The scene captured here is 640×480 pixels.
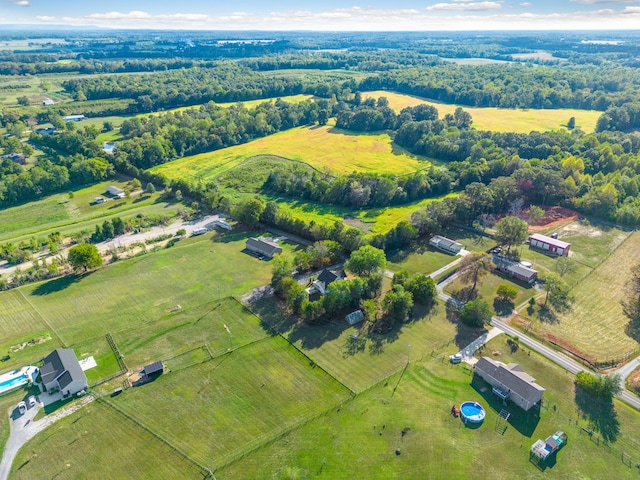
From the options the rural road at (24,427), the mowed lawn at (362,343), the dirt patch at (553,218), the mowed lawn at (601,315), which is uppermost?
the rural road at (24,427)

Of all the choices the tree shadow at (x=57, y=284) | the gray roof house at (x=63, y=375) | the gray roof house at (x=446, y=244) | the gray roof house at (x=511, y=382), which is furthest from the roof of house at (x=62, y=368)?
the gray roof house at (x=446, y=244)

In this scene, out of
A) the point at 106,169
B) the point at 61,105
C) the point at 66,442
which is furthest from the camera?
the point at 61,105

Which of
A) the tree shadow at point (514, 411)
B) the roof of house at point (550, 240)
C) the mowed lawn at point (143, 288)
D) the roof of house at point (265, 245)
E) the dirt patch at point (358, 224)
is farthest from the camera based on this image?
the dirt patch at point (358, 224)

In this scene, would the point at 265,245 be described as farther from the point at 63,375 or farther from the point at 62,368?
the point at 63,375

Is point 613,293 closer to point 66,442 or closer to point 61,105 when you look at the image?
point 66,442

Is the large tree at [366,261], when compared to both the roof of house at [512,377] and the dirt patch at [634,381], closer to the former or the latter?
the roof of house at [512,377]

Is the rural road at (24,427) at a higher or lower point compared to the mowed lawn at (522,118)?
lower

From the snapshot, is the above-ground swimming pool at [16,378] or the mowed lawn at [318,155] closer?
the above-ground swimming pool at [16,378]

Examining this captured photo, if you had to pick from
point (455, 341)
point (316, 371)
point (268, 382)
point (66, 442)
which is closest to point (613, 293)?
point (455, 341)
